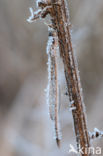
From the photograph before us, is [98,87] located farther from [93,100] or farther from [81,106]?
[81,106]

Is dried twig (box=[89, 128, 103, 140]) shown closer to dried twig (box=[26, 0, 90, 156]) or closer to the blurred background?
dried twig (box=[26, 0, 90, 156])

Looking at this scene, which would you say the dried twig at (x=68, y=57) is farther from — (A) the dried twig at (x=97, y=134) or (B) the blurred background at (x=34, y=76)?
(B) the blurred background at (x=34, y=76)

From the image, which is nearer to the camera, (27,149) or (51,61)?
(51,61)

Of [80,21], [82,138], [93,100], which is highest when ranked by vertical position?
[80,21]

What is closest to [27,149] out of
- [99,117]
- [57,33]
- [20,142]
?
Answer: [20,142]

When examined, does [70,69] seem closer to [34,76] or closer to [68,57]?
[68,57]

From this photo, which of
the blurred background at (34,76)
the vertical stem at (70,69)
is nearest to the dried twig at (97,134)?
the vertical stem at (70,69)

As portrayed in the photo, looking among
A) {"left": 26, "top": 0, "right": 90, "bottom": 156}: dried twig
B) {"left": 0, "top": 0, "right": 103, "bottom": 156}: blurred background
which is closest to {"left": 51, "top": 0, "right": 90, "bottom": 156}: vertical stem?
{"left": 26, "top": 0, "right": 90, "bottom": 156}: dried twig
